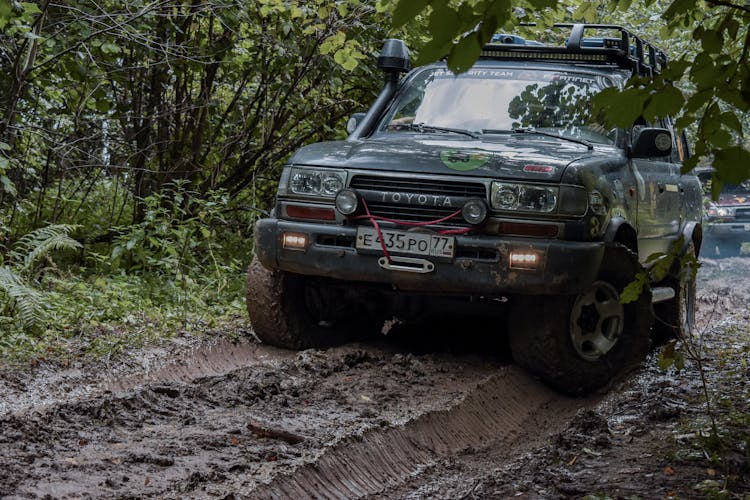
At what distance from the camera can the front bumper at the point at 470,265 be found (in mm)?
5926

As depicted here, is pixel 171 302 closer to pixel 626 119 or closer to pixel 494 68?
pixel 494 68

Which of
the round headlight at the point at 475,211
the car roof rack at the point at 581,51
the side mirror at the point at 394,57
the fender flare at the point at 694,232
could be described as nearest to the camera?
the round headlight at the point at 475,211

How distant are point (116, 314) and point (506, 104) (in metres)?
3.25

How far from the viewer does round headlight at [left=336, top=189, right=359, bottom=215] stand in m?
6.30

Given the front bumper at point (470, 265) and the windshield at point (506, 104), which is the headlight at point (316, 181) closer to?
the front bumper at point (470, 265)

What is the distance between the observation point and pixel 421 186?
20.4 ft

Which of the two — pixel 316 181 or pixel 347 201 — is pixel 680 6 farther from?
pixel 316 181

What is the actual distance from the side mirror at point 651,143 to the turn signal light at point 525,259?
1257 millimetres

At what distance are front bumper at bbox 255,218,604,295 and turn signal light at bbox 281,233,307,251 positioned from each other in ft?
0.08

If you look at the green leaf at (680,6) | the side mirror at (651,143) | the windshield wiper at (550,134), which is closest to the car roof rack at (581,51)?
the windshield wiper at (550,134)

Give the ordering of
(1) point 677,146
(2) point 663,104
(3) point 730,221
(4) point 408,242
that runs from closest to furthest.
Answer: (2) point 663,104
(4) point 408,242
(1) point 677,146
(3) point 730,221

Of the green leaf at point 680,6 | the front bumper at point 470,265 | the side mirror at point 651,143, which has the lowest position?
the front bumper at point 470,265

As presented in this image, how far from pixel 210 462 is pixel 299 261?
2355mm

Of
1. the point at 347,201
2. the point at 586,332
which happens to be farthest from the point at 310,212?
the point at 586,332
